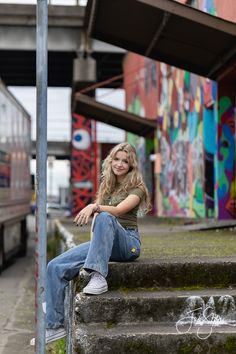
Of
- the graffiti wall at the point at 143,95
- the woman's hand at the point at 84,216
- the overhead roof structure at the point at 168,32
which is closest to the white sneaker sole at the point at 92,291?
the woman's hand at the point at 84,216

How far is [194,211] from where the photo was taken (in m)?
16.8

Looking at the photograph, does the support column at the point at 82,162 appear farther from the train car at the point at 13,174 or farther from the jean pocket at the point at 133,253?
the jean pocket at the point at 133,253

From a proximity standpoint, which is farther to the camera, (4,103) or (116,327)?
(4,103)

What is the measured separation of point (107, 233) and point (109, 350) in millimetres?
880

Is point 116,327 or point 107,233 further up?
point 107,233

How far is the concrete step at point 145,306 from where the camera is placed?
488 cm

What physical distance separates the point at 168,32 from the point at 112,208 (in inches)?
261

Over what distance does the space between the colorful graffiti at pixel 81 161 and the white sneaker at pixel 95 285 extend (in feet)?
91.2

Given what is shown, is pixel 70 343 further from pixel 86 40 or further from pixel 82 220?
pixel 86 40

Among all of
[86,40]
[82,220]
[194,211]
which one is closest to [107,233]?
[82,220]

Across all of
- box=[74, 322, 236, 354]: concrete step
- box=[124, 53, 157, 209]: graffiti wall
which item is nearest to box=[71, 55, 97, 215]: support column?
box=[124, 53, 157, 209]: graffiti wall

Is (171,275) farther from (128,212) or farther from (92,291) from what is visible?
(92,291)

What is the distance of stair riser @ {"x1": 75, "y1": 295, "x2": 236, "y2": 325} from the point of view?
4.88 m

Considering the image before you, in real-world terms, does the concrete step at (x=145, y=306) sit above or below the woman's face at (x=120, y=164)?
below
